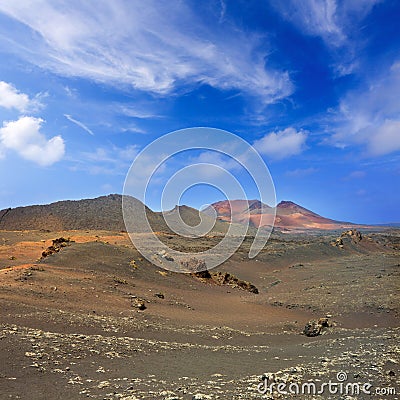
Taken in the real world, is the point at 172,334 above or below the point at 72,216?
below

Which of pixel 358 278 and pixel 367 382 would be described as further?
pixel 358 278

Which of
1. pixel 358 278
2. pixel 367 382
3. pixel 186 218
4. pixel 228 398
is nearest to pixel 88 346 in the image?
pixel 228 398

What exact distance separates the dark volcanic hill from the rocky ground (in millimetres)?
42815

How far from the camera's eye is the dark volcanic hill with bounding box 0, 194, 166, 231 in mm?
64688

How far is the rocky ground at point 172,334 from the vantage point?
19.9 ft

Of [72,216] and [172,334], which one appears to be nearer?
[172,334]

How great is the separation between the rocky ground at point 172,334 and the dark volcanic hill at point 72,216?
42815 mm

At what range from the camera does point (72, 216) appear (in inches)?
2694

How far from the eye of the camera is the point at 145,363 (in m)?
7.48

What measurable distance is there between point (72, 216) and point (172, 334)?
62.3m

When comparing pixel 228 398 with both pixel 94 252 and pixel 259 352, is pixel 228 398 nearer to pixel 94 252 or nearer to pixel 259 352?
pixel 259 352

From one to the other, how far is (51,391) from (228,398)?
279 centimetres

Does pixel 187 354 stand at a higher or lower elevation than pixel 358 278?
lower

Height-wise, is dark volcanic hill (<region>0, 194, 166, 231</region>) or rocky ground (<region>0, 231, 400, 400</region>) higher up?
dark volcanic hill (<region>0, 194, 166, 231</region>)
